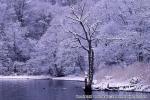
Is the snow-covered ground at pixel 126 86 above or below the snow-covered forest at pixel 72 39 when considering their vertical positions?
below

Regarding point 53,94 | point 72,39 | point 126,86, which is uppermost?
point 72,39

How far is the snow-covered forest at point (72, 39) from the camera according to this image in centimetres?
5125

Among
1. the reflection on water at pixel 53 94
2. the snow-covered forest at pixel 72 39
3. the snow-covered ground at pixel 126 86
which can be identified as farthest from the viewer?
the snow-covered forest at pixel 72 39

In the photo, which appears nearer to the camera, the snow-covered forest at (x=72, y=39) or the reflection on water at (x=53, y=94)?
the reflection on water at (x=53, y=94)

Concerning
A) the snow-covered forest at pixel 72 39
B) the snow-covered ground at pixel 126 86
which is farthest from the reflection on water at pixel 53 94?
the snow-covered forest at pixel 72 39

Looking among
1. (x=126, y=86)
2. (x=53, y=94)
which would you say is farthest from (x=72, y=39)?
(x=53, y=94)

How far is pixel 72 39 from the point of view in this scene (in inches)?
2343

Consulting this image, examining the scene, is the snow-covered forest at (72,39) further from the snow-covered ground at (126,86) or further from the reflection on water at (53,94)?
the reflection on water at (53,94)

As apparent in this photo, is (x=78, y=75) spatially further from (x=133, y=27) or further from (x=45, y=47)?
(x=133, y=27)

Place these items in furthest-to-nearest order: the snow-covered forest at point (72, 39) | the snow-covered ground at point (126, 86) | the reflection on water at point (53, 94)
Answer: the snow-covered forest at point (72, 39), the snow-covered ground at point (126, 86), the reflection on water at point (53, 94)

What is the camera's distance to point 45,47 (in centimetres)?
7119

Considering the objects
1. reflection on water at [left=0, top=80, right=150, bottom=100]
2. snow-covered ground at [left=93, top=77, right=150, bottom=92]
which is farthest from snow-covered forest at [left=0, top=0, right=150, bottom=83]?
reflection on water at [left=0, top=80, right=150, bottom=100]

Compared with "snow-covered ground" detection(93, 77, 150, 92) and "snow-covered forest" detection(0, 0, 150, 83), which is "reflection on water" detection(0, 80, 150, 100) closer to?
"snow-covered ground" detection(93, 77, 150, 92)

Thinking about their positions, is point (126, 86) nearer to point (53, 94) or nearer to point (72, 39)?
point (53, 94)
